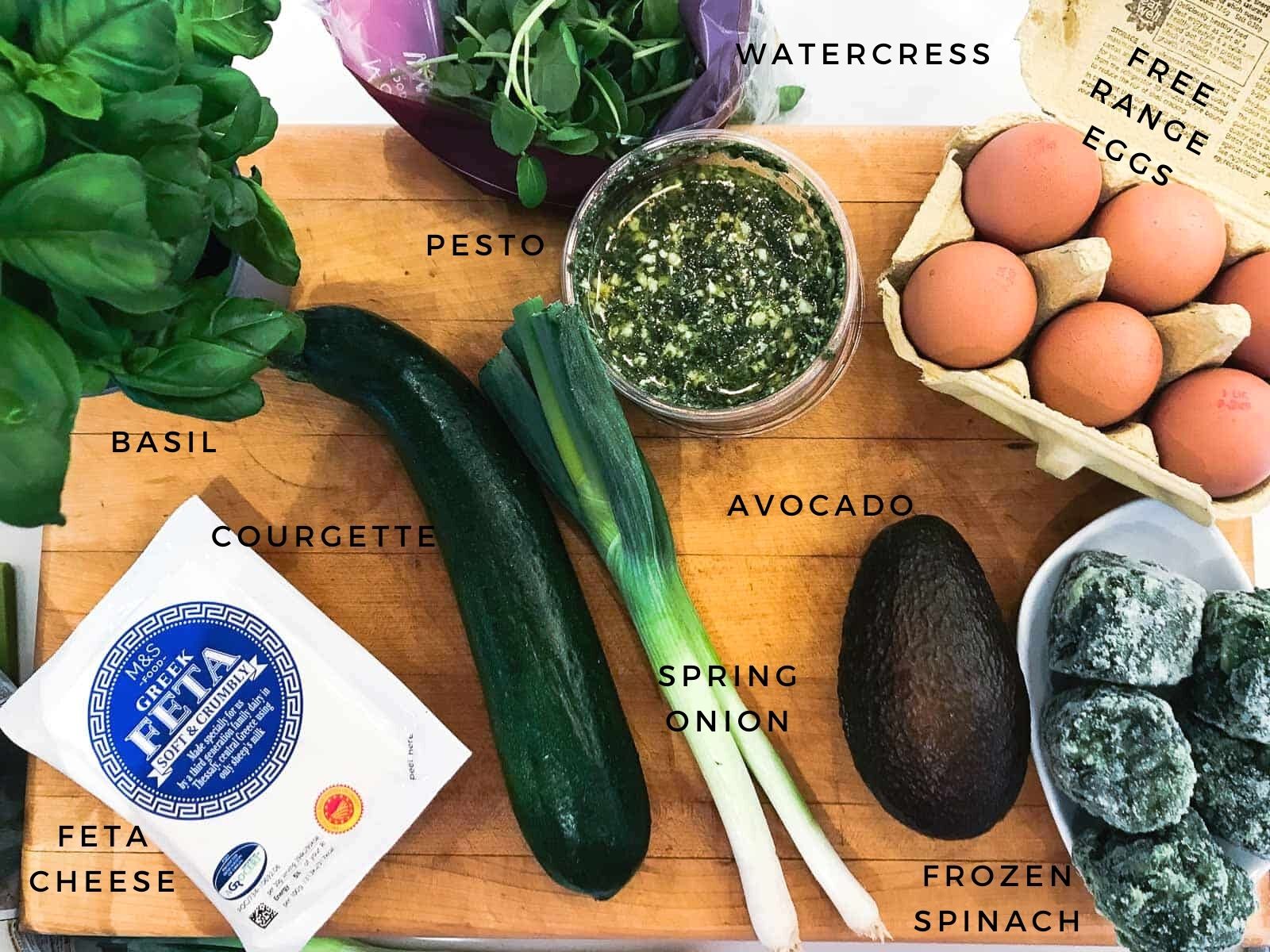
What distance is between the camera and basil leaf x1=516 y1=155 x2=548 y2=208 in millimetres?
837

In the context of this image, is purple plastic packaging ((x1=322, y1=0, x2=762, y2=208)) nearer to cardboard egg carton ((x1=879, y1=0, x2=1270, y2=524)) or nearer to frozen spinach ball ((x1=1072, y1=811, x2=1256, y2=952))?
cardboard egg carton ((x1=879, y1=0, x2=1270, y2=524))

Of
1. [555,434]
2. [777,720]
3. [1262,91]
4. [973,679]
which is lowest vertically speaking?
[777,720]

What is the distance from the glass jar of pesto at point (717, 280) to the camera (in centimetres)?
86

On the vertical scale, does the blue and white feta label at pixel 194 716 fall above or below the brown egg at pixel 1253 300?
below

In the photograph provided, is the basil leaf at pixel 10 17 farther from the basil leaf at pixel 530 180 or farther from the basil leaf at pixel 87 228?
the basil leaf at pixel 530 180

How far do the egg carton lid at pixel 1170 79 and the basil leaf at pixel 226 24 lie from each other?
2.02 feet

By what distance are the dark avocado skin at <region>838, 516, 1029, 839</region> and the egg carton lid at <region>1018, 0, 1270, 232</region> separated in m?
0.38

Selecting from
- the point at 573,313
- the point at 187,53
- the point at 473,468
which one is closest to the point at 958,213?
the point at 573,313

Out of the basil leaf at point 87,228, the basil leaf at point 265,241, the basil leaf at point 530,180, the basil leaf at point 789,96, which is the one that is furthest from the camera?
the basil leaf at point 789,96

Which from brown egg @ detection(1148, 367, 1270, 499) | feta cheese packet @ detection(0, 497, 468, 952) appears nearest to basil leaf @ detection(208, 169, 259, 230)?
feta cheese packet @ detection(0, 497, 468, 952)

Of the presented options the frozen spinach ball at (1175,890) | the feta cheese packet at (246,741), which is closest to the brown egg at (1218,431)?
the frozen spinach ball at (1175,890)

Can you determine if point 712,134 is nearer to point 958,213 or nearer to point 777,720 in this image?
point 958,213

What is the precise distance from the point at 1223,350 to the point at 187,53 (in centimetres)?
76

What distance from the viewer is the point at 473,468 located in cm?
85
